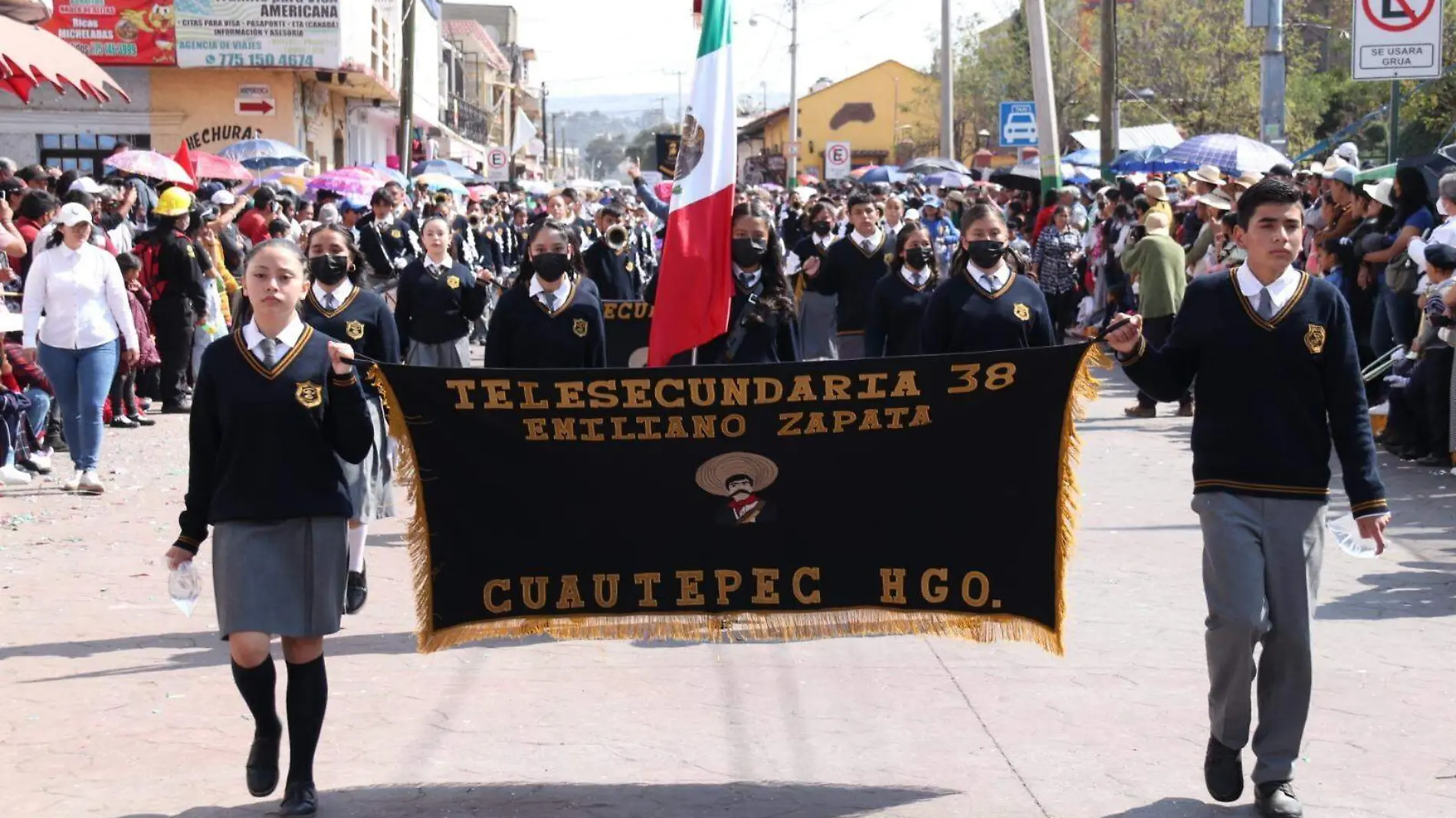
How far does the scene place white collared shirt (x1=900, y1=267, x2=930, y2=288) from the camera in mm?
10039

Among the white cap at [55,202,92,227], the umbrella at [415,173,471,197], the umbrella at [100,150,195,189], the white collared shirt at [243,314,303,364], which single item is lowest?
the white collared shirt at [243,314,303,364]

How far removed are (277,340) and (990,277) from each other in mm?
3664

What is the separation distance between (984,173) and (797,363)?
34989 mm

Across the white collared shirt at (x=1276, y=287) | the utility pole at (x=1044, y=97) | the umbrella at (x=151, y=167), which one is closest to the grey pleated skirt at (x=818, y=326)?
the white collared shirt at (x=1276, y=287)

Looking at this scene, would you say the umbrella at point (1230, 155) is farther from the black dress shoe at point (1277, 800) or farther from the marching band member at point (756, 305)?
the black dress shoe at point (1277, 800)

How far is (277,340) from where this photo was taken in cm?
559

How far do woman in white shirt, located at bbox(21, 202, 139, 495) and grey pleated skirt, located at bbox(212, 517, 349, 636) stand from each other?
706 centimetres

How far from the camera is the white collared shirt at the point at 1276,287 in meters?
5.56

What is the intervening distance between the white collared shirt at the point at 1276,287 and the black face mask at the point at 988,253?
2521 mm

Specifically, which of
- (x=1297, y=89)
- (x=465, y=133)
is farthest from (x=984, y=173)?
(x=465, y=133)

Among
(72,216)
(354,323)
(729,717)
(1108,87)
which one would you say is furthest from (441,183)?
(729,717)

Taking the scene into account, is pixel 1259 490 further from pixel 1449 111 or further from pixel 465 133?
pixel 465 133

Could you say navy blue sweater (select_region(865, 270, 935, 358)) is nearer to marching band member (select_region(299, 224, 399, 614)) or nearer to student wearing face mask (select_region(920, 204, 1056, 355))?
student wearing face mask (select_region(920, 204, 1056, 355))

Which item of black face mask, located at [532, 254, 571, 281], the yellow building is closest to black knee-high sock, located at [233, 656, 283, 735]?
black face mask, located at [532, 254, 571, 281]
